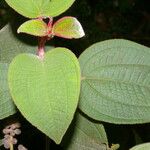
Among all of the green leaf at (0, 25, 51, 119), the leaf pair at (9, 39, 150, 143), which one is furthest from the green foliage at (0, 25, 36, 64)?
the leaf pair at (9, 39, 150, 143)

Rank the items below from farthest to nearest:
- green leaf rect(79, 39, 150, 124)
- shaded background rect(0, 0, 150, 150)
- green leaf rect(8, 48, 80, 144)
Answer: shaded background rect(0, 0, 150, 150) < green leaf rect(79, 39, 150, 124) < green leaf rect(8, 48, 80, 144)

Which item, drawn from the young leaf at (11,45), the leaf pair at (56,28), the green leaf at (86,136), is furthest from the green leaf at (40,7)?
the green leaf at (86,136)

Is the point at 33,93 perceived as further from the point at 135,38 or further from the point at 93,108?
the point at 135,38

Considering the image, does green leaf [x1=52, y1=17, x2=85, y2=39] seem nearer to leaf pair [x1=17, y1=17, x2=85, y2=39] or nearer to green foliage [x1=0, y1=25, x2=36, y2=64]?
leaf pair [x1=17, y1=17, x2=85, y2=39]

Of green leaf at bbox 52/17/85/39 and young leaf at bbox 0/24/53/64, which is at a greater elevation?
green leaf at bbox 52/17/85/39

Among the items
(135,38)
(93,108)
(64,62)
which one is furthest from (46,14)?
(135,38)

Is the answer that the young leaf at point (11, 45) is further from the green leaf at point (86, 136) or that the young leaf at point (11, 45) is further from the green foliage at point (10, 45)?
the green leaf at point (86, 136)

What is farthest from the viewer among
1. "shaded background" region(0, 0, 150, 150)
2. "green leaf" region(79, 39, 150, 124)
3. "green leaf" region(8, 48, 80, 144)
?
"shaded background" region(0, 0, 150, 150)
